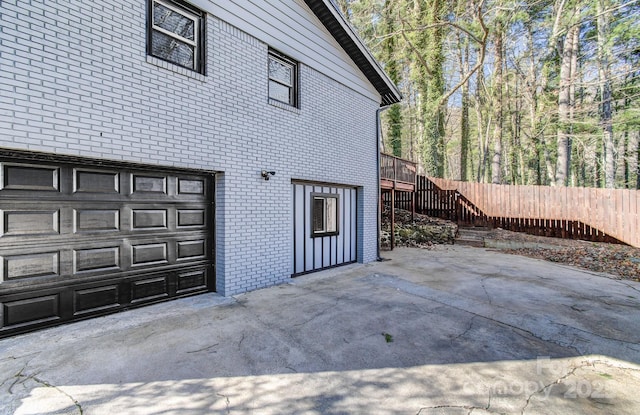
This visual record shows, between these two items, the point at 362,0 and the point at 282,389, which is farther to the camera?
the point at 362,0

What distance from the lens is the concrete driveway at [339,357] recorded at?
2.27m

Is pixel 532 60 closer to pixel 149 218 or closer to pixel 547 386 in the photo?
pixel 547 386

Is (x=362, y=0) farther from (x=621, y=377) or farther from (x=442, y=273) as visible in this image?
(x=621, y=377)

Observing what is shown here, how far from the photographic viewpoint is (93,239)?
12.5 feet

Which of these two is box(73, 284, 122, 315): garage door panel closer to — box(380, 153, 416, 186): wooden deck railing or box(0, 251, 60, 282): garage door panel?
box(0, 251, 60, 282): garage door panel

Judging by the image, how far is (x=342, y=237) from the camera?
769 cm

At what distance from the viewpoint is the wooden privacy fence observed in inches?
404

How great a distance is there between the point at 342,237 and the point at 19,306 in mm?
6083

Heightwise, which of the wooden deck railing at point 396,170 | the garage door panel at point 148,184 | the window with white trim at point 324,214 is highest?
the wooden deck railing at point 396,170

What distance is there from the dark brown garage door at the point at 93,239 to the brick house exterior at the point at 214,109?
197mm

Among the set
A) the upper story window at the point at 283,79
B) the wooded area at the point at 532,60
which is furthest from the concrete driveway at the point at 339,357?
the wooded area at the point at 532,60

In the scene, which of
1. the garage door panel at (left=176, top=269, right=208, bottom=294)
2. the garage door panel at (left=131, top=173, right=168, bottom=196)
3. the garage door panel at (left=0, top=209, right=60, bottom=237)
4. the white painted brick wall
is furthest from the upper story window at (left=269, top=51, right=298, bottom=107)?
the garage door panel at (left=0, top=209, right=60, bottom=237)

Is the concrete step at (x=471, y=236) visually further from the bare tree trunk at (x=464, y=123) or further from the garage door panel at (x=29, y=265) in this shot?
the garage door panel at (x=29, y=265)

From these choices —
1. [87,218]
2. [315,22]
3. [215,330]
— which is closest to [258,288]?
[215,330]
